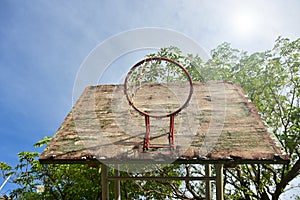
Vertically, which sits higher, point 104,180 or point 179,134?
point 179,134

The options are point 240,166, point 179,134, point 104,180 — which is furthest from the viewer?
point 240,166

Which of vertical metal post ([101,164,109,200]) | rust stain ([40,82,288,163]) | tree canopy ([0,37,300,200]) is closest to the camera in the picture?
rust stain ([40,82,288,163])

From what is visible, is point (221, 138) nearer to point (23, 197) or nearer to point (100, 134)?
point (100, 134)

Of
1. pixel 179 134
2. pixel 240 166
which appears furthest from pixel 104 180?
pixel 240 166

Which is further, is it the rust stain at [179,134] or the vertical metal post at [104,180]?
the vertical metal post at [104,180]

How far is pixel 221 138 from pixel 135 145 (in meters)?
1.07

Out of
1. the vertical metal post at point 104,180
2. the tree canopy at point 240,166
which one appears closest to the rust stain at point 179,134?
the vertical metal post at point 104,180

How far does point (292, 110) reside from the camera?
10.2 meters

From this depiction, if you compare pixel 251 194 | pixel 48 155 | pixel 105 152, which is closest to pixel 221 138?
pixel 105 152

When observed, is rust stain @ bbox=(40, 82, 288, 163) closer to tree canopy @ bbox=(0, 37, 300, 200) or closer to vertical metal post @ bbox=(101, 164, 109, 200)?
vertical metal post @ bbox=(101, 164, 109, 200)

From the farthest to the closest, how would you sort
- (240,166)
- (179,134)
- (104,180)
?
(240,166)
(104,180)
(179,134)

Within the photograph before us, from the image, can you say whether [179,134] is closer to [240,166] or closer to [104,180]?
[104,180]

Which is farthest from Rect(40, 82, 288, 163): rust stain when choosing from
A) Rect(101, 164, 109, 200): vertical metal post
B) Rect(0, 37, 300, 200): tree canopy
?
Rect(0, 37, 300, 200): tree canopy

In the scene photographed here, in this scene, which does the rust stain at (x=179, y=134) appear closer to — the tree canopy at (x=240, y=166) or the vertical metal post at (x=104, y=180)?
the vertical metal post at (x=104, y=180)
